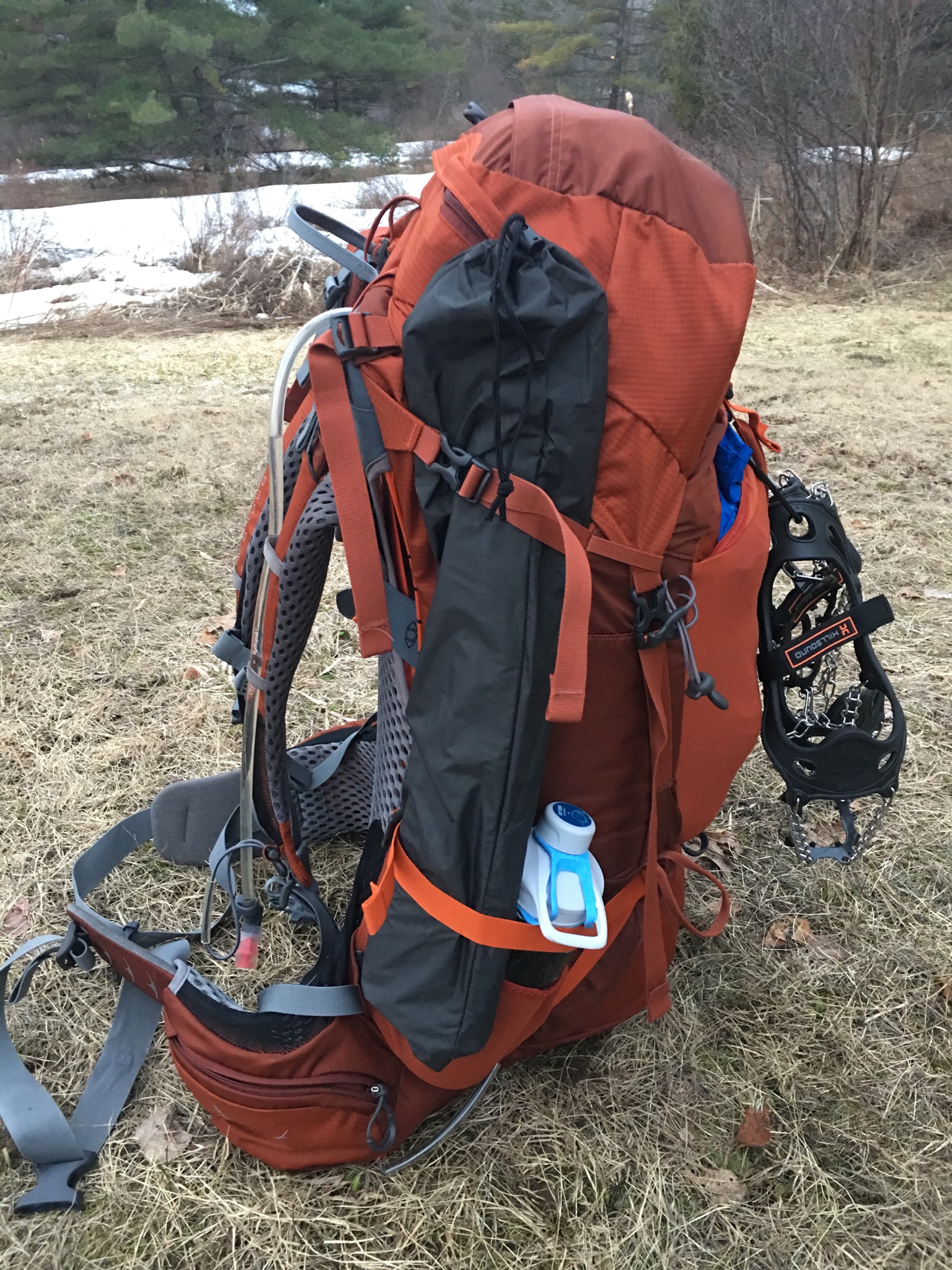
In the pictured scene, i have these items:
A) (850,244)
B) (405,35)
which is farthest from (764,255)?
(405,35)

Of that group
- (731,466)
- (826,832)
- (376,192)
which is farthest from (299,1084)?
(376,192)

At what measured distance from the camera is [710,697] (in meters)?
1.31

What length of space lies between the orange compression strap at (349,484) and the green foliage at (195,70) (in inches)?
605

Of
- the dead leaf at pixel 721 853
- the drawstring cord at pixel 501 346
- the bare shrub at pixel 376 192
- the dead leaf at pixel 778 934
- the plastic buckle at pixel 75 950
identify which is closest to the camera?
the drawstring cord at pixel 501 346

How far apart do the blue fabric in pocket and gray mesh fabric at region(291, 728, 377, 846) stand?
1.05 meters

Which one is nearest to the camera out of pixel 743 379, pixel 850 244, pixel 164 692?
pixel 164 692

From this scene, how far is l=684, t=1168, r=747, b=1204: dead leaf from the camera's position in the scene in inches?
59.9

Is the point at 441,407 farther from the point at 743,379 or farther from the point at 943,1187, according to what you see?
the point at 743,379

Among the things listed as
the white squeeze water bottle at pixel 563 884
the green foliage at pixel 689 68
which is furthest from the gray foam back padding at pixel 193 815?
the green foliage at pixel 689 68

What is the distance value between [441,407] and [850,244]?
34.5ft

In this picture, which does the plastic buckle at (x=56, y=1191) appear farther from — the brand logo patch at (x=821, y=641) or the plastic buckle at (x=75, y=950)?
the brand logo patch at (x=821, y=641)

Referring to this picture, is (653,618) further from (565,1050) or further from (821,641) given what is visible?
(565,1050)

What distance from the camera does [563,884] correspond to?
4.24ft

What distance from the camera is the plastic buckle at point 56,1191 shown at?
4.84 ft
